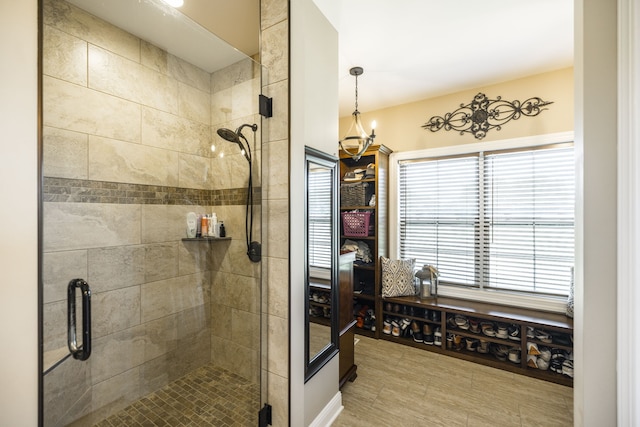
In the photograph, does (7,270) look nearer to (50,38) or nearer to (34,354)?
(34,354)

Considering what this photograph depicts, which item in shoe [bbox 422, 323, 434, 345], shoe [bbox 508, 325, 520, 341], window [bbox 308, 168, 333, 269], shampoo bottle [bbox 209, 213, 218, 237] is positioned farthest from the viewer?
shoe [bbox 422, 323, 434, 345]

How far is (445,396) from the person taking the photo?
2.10 metres

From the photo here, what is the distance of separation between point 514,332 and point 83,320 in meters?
3.24

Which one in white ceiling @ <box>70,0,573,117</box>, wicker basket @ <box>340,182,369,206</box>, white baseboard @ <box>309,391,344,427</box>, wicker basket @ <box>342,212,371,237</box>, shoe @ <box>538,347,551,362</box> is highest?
white ceiling @ <box>70,0,573,117</box>

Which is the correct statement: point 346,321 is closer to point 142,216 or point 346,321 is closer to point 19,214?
point 142,216

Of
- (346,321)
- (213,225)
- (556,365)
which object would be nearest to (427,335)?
(556,365)

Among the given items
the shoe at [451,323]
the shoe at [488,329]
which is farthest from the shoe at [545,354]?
the shoe at [451,323]

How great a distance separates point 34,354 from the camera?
88 centimetres

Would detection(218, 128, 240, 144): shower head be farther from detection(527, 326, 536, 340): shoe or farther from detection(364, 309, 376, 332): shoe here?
detection(527, 326, 536, 340): shoe

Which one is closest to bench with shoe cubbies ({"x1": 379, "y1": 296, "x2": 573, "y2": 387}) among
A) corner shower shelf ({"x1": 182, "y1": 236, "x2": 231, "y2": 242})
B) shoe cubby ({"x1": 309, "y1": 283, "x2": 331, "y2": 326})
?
shoe cubby ({"x1": 309, "y1": 283, "x2": 331, "y2": 326})

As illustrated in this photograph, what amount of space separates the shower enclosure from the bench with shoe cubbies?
6.43 ft

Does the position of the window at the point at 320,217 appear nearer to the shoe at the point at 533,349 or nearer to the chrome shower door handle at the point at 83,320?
the chrome shower door handle at the point at 83,320

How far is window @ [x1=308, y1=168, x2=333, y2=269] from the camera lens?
1.68m

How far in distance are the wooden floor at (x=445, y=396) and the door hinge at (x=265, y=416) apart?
1.68 ft
